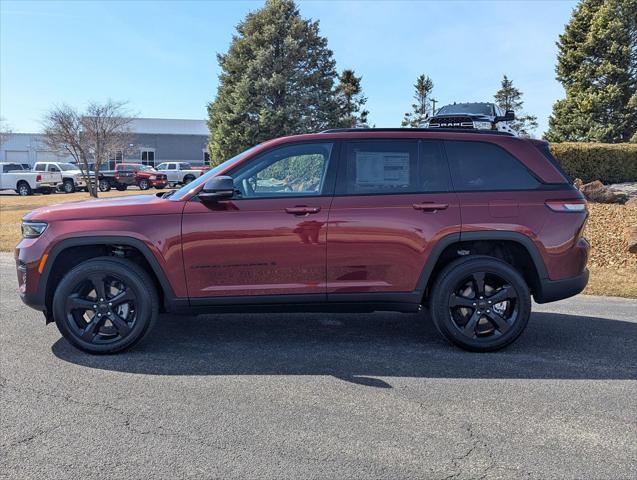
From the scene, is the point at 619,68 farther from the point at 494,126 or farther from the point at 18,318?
the point at 18,318

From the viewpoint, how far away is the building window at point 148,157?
55438mm

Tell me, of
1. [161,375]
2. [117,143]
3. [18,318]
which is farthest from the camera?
[117,143]

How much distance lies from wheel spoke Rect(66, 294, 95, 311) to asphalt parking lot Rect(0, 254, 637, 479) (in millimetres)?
425

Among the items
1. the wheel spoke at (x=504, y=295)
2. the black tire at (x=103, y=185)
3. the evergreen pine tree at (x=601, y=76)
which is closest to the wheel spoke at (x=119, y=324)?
the wheel spoke at (x=504, y=295)

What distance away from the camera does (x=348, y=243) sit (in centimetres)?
463

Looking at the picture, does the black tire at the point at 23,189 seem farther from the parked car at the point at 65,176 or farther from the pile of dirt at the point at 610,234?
the pile of dirt at the point at 610,234

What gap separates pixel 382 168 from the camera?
190 inches

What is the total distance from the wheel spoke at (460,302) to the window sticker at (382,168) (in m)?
1.07

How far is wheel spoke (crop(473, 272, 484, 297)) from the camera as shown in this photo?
15.6ft

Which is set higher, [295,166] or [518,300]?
[295,166]

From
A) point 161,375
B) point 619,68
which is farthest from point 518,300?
point 619,68

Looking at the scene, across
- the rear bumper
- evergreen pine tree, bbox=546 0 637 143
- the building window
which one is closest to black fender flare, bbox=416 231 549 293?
the rear bumper

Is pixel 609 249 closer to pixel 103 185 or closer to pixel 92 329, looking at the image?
pixel 92 329

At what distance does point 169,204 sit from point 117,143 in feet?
94.2
